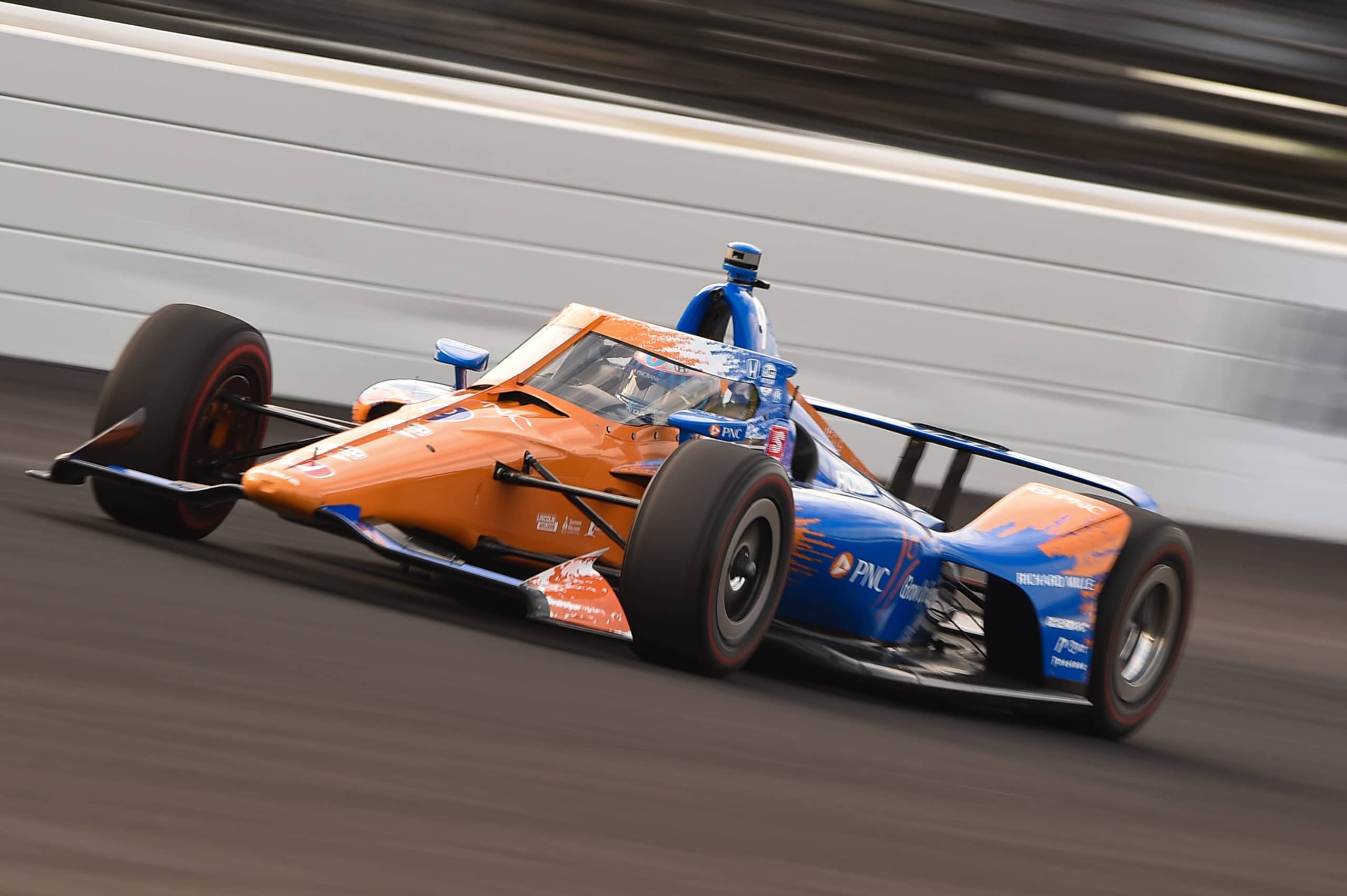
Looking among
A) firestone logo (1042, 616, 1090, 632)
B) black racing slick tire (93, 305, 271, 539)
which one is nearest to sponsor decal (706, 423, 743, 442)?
firestone logo (1042, 616, 1090, 632)

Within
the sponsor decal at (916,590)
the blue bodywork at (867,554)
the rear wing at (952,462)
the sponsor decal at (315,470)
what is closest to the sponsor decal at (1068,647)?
the blue bodywork at (867,554)

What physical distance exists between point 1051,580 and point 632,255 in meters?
4.63

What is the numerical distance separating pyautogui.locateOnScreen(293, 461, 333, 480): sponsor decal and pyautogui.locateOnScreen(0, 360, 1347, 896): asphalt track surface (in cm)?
43

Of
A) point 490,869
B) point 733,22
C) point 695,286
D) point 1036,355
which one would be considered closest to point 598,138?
point 695,286

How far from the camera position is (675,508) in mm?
5297

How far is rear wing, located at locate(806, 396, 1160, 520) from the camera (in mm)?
7164

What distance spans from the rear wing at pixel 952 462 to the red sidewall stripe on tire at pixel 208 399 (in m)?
2.20

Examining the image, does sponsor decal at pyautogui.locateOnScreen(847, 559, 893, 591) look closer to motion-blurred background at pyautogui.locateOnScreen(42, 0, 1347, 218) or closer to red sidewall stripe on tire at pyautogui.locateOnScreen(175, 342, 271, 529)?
red sidewall stripe on tire at pyautogui.locateOnScreen(175, 342, 271, 529)

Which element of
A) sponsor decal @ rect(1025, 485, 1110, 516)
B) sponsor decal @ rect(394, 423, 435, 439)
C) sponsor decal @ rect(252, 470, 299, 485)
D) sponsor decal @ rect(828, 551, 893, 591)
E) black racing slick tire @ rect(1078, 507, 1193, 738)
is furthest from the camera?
sponsor decal @ rect(1025, 485, 1110, 516)

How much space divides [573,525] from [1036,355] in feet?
17.7

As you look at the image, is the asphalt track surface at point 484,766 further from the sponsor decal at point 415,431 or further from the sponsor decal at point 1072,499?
the sponsor decal at point 1072,499

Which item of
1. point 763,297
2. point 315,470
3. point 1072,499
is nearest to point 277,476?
point 315,470

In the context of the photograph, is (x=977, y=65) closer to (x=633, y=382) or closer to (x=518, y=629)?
(x=633, y=382)

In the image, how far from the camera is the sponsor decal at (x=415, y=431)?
5637mm
